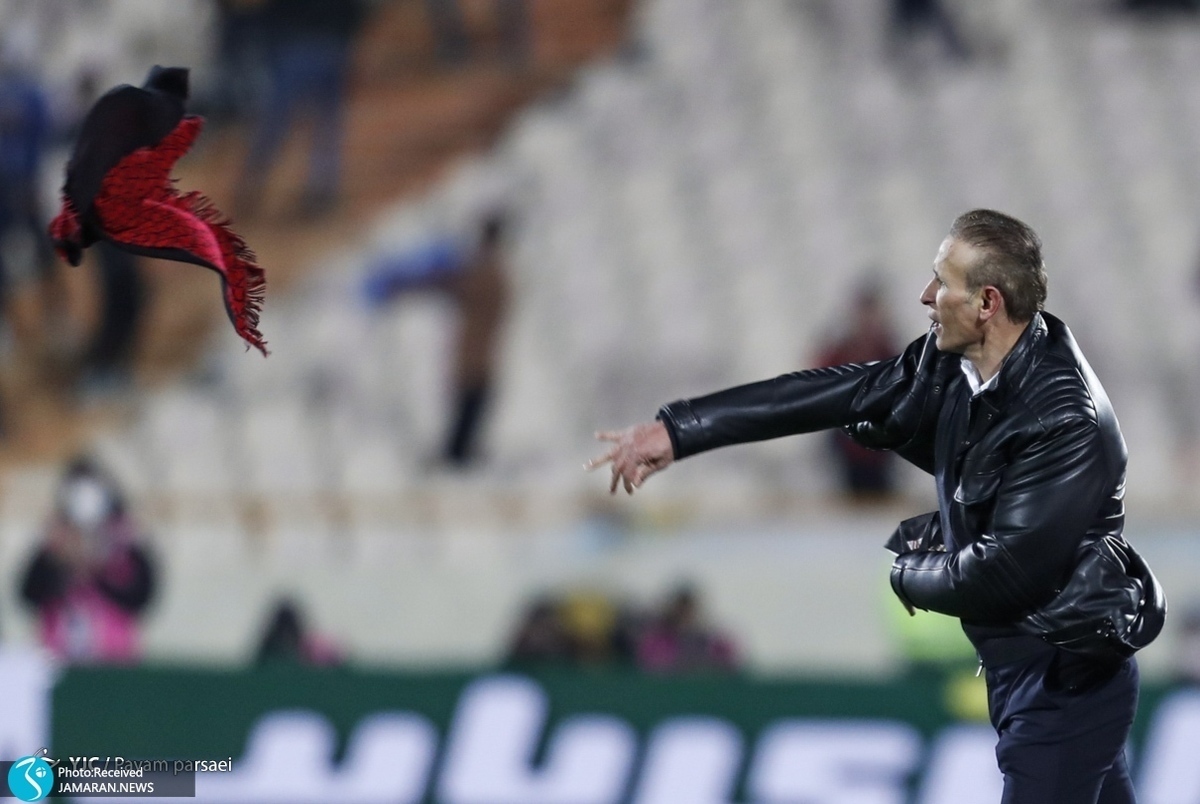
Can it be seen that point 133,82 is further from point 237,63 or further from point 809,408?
point 809,408

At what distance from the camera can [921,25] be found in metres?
11.7

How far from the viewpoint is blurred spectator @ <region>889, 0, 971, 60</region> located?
11.6 m

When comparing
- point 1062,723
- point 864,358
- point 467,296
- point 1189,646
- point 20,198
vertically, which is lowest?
point 1062,723

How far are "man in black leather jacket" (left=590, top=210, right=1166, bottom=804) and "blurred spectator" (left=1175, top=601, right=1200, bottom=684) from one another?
15.1 ft

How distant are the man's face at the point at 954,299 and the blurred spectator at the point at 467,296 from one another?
6.64 metres

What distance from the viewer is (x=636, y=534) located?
9.13m

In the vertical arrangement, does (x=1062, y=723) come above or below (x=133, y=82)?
below

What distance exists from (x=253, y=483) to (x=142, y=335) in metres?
1.29

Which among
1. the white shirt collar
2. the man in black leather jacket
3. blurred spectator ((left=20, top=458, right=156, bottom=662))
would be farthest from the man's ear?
blurred spectator ((left=20, top=458, right=156, bottom=662))

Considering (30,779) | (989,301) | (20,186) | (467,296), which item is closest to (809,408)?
(989,301)

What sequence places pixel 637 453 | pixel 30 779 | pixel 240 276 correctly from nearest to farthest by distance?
pixel 637 453, pixel 240 276, pixel 30 779

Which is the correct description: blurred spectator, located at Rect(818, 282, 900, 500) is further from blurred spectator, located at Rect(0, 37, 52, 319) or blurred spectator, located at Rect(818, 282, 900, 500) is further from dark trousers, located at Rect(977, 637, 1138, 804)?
dark trousers, located at Rect(977, 637, 1138, 804)

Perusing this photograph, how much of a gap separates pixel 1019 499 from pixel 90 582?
5.79 metres

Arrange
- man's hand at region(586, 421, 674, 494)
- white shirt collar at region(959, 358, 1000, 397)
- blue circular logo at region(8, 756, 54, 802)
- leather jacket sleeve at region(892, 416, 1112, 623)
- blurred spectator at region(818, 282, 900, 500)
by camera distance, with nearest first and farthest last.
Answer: leather jacket sleeve at region(892, 416, 1112, 623), white shirt collar at region(959, 358, 1000, 397), man's hand at region(586, 421, 674, 494), blue circular logo at region(8, 756, 54, 802), blurred spectator at region(818, 282, 900, 500)
